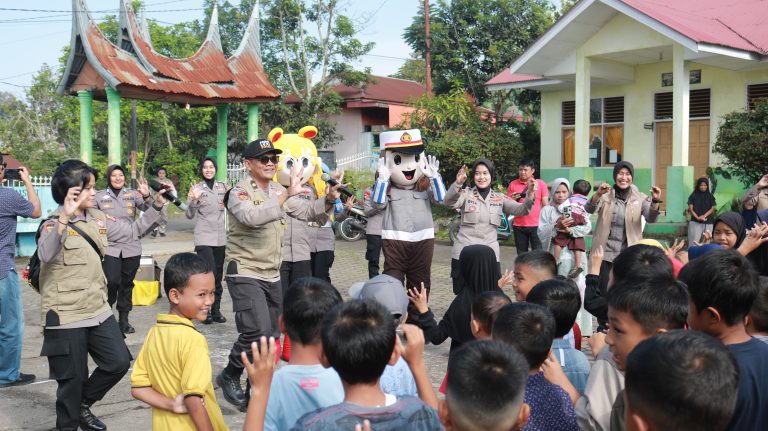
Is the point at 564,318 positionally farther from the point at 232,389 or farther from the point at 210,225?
the point at 210,225

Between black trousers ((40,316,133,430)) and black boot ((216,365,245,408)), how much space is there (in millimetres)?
820

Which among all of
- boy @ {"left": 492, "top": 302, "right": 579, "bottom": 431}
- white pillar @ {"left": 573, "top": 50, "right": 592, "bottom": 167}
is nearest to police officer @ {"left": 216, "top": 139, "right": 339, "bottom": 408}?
boy @ {"left": 492, "top": 302, "right": 579, "bottom": 431}

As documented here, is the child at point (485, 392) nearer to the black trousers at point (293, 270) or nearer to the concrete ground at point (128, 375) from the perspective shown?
the concrete ground at point (128, 375)

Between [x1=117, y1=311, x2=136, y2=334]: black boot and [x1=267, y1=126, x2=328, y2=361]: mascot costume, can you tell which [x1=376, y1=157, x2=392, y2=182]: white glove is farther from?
[x1=117, y1=311, x2=136, y2=334]: black boot

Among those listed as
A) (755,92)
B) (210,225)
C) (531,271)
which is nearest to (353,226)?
(210,225)

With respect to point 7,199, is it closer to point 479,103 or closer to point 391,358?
point 391,358

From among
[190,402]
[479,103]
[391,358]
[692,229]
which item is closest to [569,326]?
[391,358]

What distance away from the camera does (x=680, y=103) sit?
14070 mm

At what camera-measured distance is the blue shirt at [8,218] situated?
227 inches

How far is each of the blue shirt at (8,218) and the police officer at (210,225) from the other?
7.97 ft

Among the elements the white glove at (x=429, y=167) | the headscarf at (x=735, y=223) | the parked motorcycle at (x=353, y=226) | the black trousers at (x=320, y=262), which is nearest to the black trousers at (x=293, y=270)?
the black trousers at (x=320, y=262)

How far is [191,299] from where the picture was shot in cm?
345

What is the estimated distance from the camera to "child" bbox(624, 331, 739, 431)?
1.88m

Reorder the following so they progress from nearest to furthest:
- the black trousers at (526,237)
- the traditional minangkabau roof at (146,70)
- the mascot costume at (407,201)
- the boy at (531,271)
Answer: the boy at (531,271)
the mascot costume at (407,201)
the black trousers at (526,237)
the traditional minangkabau roof at (146,70)
